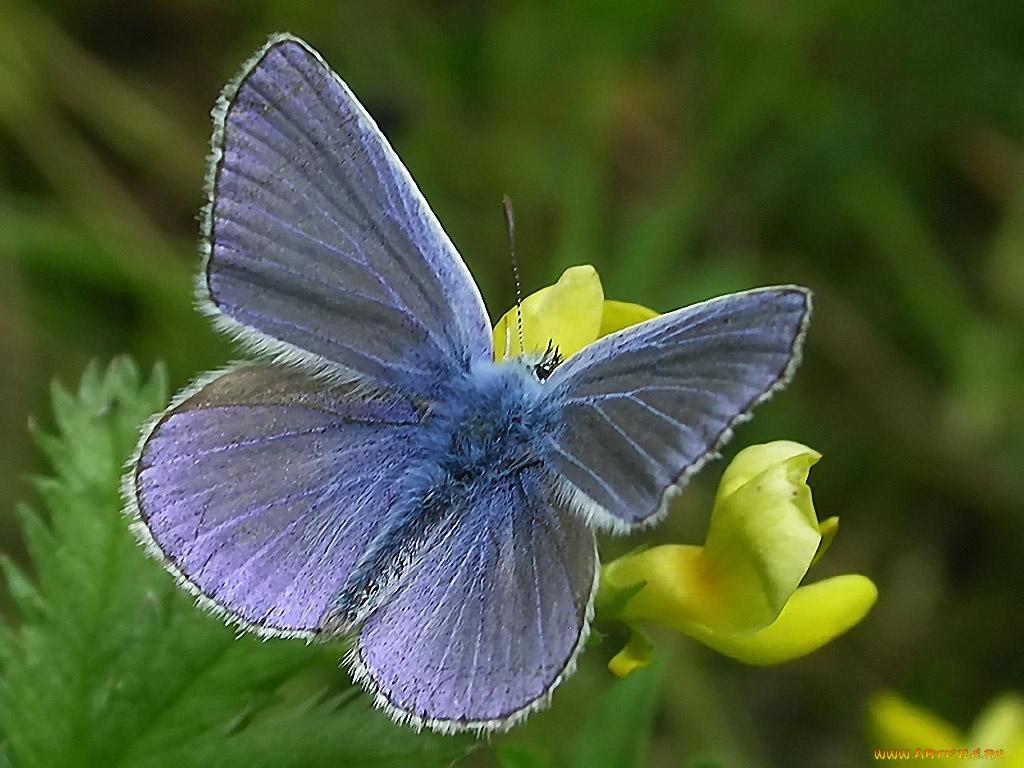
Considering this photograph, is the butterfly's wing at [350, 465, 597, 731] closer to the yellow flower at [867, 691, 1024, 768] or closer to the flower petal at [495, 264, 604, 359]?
the flower petal at [495, 264, 604, 359]

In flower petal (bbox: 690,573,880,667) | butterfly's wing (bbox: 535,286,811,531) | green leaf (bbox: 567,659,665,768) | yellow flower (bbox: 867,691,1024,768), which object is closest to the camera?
butterfly's wing (bbox: 535,286,811,531)

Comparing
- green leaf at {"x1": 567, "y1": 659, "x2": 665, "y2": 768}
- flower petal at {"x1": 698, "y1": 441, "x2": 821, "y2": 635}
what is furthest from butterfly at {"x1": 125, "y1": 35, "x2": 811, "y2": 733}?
green leaf at {"x1": 567, "y1": 659, "x2": 665, "y2": 768}

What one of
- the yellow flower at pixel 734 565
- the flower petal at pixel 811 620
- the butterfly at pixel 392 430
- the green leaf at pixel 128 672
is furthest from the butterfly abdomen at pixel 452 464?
the flower petal at pixel 811 620

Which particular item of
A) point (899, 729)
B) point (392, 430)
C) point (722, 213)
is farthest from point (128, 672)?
point (722, 213)

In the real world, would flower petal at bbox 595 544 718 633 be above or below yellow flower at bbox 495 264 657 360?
below

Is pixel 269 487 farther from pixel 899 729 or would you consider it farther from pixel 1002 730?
pixel 1002 730

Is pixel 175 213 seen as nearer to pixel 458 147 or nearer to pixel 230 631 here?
pixel 458 147

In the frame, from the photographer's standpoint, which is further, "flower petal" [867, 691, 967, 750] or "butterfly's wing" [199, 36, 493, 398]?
"flower petal" [867, 691, 967, 750]
